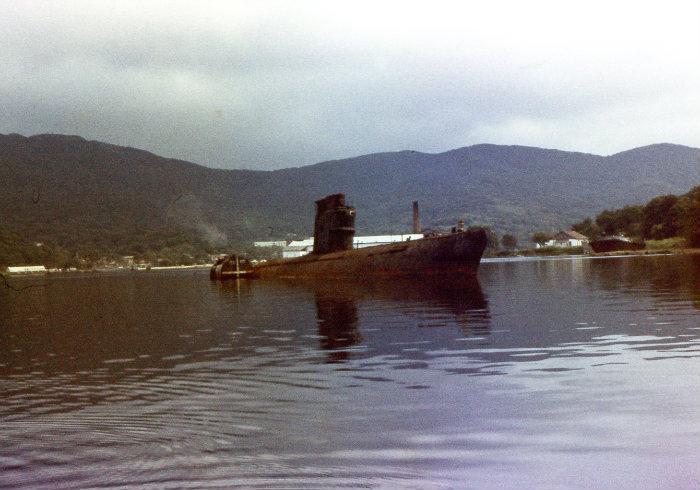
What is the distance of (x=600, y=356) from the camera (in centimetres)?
1452

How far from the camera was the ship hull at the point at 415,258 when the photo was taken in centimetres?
6244

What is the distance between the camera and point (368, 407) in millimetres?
10273

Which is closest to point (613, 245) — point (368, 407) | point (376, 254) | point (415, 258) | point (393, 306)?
point (376, 254)

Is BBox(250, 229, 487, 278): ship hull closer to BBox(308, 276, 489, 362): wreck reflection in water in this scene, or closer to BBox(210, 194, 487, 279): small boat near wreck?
BBox(210, 194, 487, 279): small boat near wreck

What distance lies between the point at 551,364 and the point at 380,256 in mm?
53281

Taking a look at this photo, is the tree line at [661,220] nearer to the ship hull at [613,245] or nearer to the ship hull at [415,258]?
the ship hull at [613,245]

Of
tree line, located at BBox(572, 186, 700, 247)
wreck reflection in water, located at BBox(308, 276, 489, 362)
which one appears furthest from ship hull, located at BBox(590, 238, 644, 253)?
wreck reflection in water, located at BBox(308, 276, 489, 362)

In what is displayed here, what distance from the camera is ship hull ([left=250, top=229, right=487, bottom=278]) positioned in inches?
2458

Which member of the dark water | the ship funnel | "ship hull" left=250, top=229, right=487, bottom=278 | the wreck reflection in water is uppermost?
the ship funnel


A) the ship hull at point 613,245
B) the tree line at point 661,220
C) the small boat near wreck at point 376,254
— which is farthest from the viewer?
the ship hull at point 613,245

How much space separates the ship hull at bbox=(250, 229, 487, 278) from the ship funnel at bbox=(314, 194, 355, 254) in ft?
4.31

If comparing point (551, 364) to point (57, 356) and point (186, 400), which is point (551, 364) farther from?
point (57, 356)

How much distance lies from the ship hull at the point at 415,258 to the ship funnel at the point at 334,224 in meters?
1.31

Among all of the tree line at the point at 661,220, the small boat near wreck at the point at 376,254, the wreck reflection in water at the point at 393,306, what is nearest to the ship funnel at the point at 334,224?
the small boat near wreck at the point at 376,254
